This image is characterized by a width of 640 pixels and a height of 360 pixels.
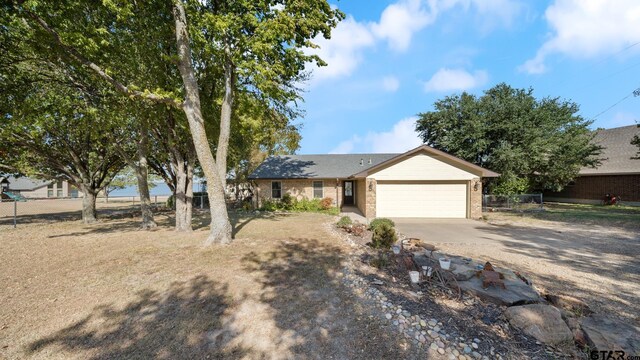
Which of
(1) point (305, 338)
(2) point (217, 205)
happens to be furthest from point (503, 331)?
(2) point (217, 205)

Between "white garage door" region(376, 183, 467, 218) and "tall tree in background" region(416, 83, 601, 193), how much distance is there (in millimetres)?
5519

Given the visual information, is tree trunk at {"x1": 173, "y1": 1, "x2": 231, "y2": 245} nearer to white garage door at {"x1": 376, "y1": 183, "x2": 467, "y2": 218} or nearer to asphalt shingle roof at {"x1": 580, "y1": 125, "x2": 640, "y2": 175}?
white garage door at {"x1": 376, "y1": 183, "x2": 467, "y2": 218}

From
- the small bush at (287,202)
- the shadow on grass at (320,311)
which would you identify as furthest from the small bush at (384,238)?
the small bush at (287,202)

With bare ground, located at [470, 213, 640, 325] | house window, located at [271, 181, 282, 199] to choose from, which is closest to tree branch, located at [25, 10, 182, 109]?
bare ground, located at [470, 213, 640, 325]

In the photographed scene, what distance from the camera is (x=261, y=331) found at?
327cm

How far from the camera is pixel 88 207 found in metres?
12.9

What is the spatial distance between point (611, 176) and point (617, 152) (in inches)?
141

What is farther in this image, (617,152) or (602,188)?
(617,152)

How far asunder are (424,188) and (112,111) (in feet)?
49.0

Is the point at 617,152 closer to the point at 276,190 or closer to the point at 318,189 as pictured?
the point at 318,189

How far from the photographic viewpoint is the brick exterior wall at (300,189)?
59.3ft

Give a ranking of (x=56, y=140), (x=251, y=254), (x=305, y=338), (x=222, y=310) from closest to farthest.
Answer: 1. (x=305, y=338)
2. (x=222, y=310)
3. (x=251, y=254)
4. (x=56, y=140)

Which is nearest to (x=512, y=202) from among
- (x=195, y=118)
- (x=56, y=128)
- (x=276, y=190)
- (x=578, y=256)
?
(x=578, y=256)

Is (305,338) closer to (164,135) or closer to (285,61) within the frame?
(285,61)
